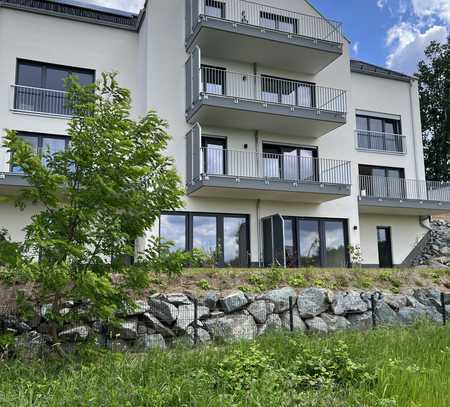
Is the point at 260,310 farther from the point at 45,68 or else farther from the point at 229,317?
the point at 45,68

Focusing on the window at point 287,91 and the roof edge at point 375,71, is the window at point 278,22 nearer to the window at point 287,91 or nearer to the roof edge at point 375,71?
the window at point 287,91

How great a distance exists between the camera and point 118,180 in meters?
6.28

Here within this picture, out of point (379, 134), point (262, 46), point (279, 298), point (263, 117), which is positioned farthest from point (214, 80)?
point (279, 298)

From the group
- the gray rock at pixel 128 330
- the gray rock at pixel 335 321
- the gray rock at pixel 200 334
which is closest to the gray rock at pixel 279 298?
the gray rock at pixel 335 321

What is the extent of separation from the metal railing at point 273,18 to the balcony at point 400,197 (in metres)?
6.56

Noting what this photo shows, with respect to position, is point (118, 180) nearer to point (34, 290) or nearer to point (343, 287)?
point (34, 290)

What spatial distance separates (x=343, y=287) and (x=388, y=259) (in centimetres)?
913

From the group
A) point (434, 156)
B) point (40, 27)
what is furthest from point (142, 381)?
point (434, 156)

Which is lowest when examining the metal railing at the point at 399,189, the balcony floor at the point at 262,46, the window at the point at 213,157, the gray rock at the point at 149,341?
the gray rock at the point at 149,341

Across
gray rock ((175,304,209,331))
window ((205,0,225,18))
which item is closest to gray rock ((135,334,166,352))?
gray rock ((175,304,209,331))

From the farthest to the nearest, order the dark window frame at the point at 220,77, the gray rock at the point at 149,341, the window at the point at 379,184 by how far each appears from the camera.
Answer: the window at the point at 379,184 → the dark window frame at the point at 220,77 → the gray rock at the point at 149,341

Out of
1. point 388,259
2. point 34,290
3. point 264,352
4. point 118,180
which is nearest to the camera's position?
point 118,180

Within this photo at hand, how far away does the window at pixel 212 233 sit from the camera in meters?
15.8

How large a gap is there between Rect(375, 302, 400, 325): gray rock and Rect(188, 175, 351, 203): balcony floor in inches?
222
